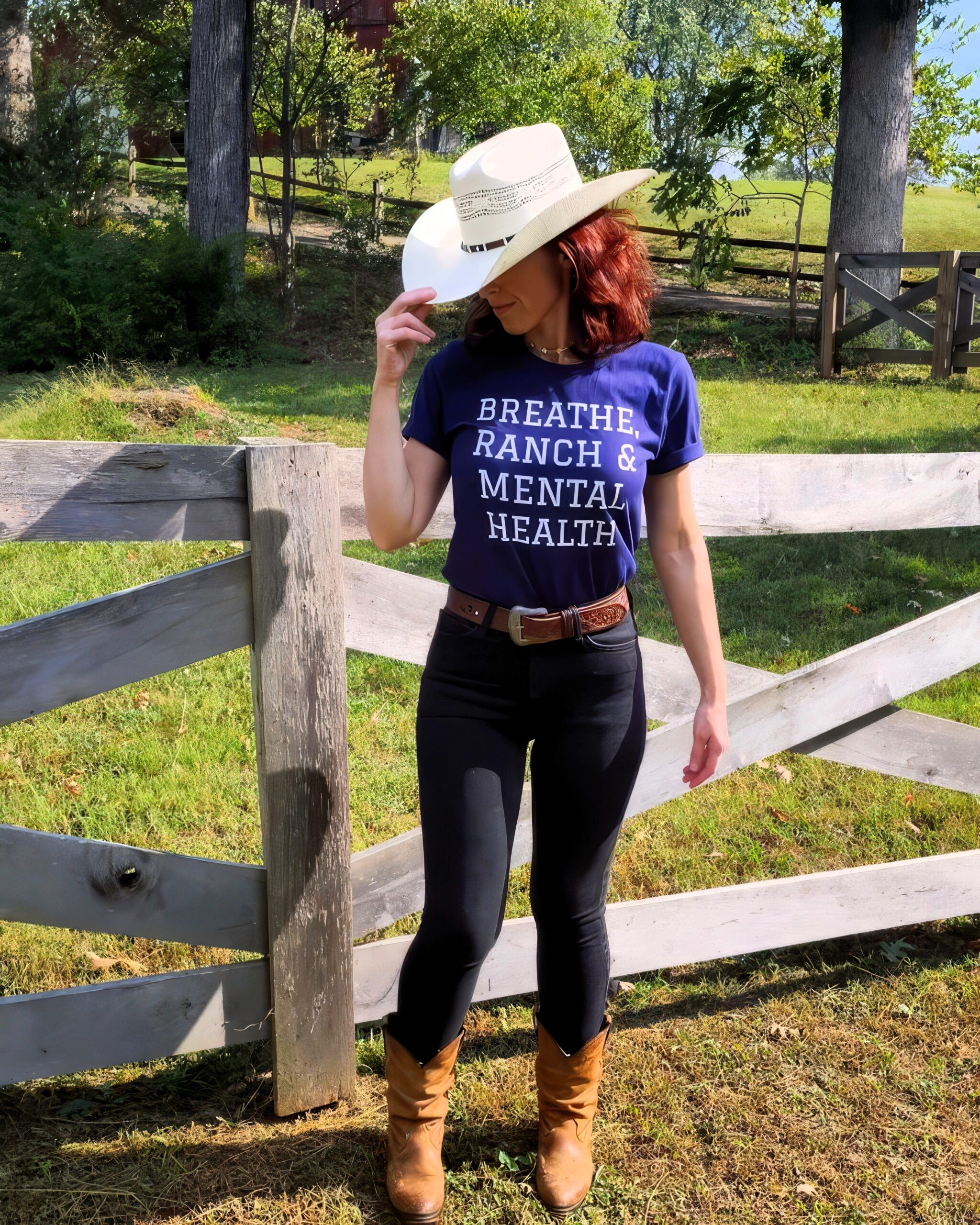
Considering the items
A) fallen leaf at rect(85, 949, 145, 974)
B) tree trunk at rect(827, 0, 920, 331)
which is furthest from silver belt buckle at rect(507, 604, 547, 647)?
tree trunk at rect(827, 0, 920, 331)

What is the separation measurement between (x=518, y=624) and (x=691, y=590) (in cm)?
45

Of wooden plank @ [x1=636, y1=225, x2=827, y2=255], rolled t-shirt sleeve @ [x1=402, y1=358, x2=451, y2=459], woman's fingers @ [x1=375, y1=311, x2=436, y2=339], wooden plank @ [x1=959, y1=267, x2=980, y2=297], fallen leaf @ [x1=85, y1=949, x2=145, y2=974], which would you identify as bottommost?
fallen leaf @ [x1=85, y1=949, x2=145, y2=974]

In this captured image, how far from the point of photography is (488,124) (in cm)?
2912

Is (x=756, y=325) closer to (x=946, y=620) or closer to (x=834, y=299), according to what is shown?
(x=834, y=299)

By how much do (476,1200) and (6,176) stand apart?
1991cm

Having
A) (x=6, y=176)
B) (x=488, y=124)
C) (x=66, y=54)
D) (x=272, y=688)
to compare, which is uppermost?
(x=66, y=54)

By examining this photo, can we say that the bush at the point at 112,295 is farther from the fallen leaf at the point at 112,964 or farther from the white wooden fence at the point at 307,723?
the white wooden fence at the point at 307,723

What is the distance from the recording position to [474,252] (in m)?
2.12

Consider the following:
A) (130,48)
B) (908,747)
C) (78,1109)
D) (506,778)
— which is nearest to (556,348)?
(506,778)

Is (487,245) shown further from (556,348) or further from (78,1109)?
(78,1109)

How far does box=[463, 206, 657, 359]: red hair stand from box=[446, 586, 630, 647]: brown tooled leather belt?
0.52 metres

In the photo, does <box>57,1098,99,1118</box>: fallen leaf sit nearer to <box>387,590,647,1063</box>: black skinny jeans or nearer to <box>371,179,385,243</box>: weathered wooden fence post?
<box>387,590,647,1063</box>: black skinny jeans

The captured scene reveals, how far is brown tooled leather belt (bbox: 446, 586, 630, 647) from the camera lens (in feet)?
6.84

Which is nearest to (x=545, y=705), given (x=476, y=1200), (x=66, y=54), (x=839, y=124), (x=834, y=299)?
(x=476, y=1200)
